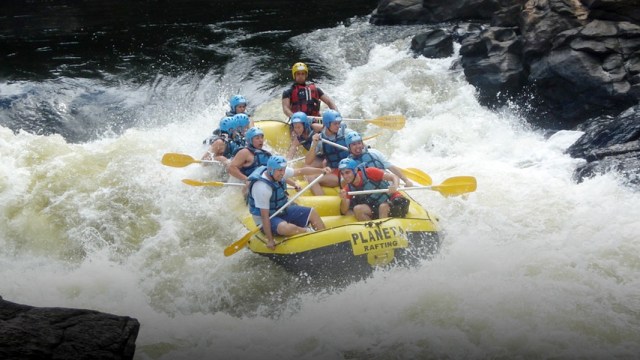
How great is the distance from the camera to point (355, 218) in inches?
249

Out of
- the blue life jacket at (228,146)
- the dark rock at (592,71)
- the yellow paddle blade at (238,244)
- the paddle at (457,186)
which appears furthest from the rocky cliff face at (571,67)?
the blue life jacket at (228,146)

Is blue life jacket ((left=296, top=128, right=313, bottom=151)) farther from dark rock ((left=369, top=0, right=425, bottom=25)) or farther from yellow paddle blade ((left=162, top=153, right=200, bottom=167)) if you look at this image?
dark rock ((left=369, top=0, right=425, bottom=25))

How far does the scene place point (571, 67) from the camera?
911 centimetres

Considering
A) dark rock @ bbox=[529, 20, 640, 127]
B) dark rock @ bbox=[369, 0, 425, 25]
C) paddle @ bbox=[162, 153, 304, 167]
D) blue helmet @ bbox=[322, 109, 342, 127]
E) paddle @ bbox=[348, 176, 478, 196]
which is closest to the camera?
paddle @ bbox=[348, 176, 478, 196]

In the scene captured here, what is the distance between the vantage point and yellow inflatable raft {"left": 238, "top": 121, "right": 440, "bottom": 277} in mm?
5773

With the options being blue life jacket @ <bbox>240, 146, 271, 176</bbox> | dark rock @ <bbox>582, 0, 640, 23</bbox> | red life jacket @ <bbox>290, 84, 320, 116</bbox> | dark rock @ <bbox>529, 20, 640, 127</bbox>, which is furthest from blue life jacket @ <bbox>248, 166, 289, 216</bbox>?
dark rock @ <bbox>582, 0, 640, 23</bbox>

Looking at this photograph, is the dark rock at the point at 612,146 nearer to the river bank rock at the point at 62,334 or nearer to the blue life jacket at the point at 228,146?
the blue life jacket at the point at 228,146

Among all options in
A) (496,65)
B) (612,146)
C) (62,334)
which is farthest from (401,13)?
(62,334)

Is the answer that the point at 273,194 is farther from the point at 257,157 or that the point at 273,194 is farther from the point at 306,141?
the point at 306,141

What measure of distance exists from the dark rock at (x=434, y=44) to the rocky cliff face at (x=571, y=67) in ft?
2.45

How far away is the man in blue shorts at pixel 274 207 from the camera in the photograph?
5969 millimetres

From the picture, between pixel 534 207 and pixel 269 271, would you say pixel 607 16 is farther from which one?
pixel 269 271

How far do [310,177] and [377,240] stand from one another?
175 cm

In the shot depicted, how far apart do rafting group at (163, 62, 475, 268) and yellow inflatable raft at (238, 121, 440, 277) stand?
0.31 feet
